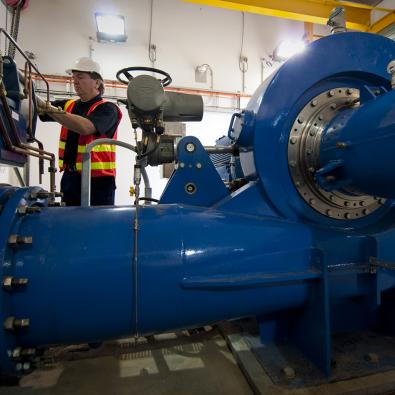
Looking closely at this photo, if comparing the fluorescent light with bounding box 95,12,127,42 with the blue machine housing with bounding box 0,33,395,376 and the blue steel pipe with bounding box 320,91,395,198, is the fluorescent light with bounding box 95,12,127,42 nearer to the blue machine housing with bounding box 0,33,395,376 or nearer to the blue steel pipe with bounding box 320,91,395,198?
the blue machine housing with bounding box 0,33,395,376

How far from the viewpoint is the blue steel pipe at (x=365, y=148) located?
82cm

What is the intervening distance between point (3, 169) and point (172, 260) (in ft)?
9.80

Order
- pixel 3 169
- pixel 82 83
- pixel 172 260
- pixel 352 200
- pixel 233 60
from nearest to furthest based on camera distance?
pixel 172 260
pixel 352 200
pixel 82 83
pixel 3 169
pixel 233 60

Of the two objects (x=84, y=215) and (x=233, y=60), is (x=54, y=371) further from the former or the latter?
(x=233, y=60)

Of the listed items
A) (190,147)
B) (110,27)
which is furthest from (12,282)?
(110,27)

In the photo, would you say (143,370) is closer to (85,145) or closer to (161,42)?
(85,145)

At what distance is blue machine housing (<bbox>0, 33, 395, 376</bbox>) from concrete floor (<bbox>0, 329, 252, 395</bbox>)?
254mm

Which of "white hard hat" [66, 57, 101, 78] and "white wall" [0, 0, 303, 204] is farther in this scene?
"white wall" [0, 0, 303, 204]

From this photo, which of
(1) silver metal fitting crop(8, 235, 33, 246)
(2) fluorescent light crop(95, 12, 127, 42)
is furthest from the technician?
(2) fluorescent light crop(95, 12, 127, 42)

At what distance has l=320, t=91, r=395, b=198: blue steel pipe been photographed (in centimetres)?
82

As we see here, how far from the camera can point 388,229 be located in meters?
1.05

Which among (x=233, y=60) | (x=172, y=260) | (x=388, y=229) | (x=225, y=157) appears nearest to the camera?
(x=172, y=260)

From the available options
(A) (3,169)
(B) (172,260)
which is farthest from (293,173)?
(A) (3,169)

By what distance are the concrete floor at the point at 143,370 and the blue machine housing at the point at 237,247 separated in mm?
254
